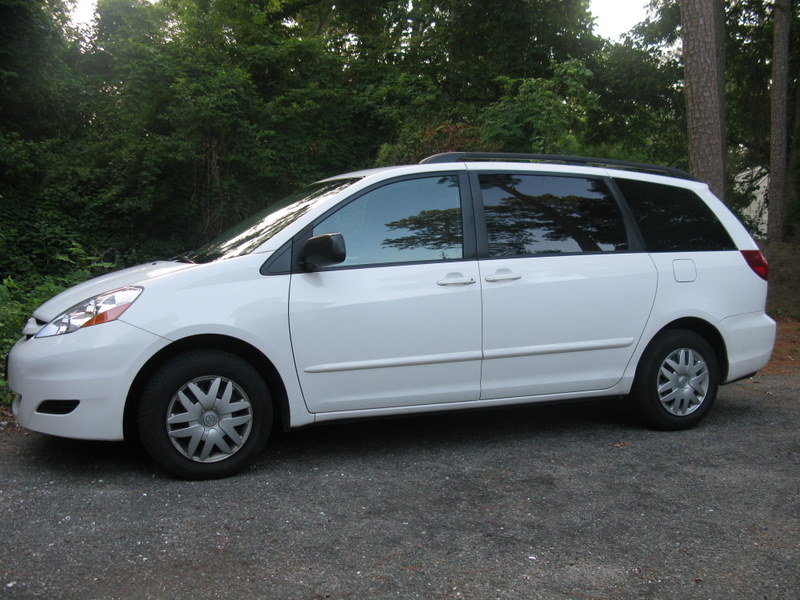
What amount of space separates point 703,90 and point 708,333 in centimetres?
577

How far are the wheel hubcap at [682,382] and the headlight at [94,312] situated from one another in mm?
3429

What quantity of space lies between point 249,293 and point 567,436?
2.40m

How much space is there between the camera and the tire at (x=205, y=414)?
420 centimetres

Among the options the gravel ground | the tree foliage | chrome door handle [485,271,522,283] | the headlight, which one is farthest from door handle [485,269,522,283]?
the tree foliage

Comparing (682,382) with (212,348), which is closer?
(212,348)

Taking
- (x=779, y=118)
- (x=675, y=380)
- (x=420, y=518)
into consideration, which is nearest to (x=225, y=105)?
(x=675, y=380)

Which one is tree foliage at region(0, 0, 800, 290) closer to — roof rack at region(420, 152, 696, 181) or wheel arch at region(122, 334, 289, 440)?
roof rack at region(420, 152, 696, 181)

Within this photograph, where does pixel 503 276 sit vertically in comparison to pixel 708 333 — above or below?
above

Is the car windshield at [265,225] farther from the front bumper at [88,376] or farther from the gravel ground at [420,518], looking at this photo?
the gravel ground at [420,518]

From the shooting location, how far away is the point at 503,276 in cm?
488

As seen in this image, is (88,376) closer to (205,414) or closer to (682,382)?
(205,414)

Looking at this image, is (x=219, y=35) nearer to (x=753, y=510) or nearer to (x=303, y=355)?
(x=303, y=355)

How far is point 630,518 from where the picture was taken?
382 cm

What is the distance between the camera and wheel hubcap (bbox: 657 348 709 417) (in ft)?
17.8
